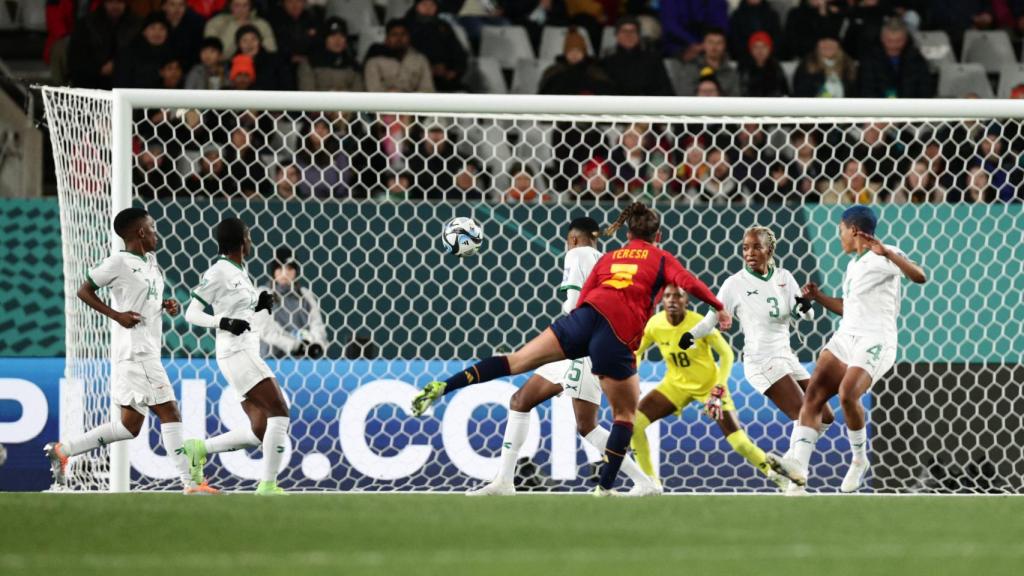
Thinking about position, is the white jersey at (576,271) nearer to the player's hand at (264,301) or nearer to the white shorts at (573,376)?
the white shorts at (573,376)

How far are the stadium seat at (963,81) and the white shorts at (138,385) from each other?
881 centimetres

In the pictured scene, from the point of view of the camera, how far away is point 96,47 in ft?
45.3

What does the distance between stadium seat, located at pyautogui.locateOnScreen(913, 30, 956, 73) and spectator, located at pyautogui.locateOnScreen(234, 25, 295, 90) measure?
240 inches

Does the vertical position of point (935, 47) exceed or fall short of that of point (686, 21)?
it falls short

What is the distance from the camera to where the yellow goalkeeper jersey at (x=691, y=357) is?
9383 millimetres

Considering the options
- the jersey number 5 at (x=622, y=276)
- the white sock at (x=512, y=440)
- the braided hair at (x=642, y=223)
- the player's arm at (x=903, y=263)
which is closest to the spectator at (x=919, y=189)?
the player's arm at (x=903, y=263)

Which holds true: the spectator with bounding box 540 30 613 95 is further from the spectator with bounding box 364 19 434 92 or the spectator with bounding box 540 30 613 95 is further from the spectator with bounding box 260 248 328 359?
the spectator with bounding box 260 248 328 359

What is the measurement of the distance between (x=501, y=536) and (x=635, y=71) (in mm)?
8851

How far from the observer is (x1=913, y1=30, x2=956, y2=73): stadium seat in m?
15.5

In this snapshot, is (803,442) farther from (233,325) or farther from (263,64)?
(263,64)

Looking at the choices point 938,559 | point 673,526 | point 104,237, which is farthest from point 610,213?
point 938,559

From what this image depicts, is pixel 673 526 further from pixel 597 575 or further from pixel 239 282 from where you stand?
pixel 239 282

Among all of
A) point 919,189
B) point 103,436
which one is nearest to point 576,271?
point 103,436

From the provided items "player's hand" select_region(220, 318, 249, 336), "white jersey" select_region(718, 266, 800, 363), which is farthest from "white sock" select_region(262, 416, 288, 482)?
"white jersey" select_region(718, 266, 800, 363)
